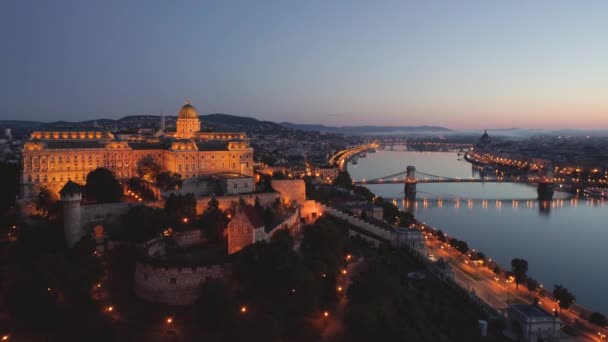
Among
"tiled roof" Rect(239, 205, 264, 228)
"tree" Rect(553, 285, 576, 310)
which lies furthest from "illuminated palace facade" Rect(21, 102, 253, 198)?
"tree" Rect(553, 285, 576, 310)

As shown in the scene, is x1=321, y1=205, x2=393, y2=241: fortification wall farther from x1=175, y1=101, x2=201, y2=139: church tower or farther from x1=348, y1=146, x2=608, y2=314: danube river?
x1=175, y1=101, x2=201, y2=139: church tower

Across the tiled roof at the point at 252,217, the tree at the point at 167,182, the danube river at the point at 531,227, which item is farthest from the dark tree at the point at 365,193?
the tiled roof at the point at 252,217

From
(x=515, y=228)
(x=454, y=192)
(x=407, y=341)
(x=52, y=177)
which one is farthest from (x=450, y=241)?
(x=454, y=192)

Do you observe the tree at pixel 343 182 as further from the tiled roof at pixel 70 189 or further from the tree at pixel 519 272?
the tiled roof at pixel 70 189

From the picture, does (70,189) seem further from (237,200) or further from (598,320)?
(598,320)

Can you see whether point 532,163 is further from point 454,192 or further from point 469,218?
point 469,218
